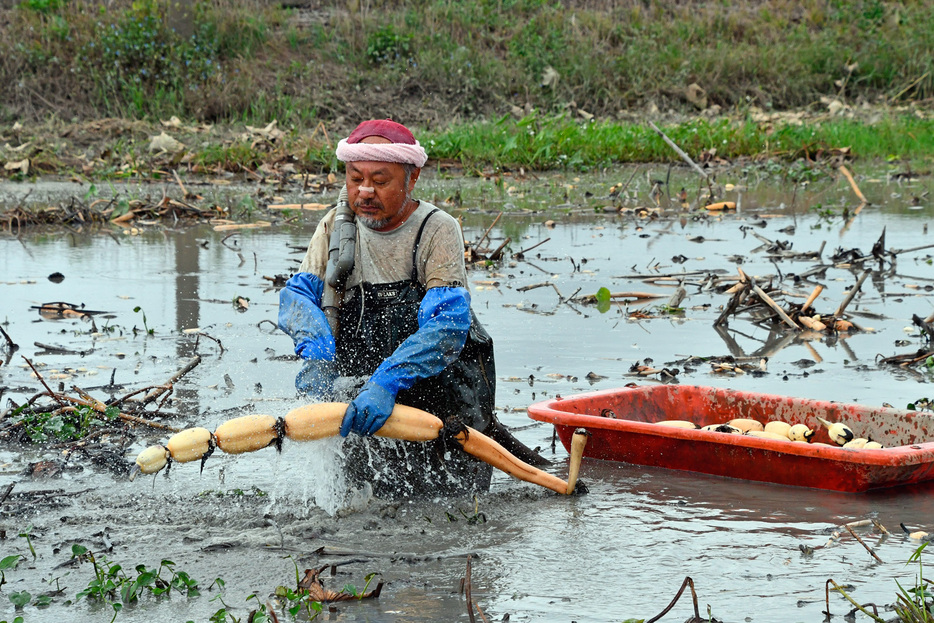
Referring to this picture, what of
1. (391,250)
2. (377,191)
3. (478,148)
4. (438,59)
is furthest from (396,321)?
(438,59)

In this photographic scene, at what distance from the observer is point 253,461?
4.39 metres

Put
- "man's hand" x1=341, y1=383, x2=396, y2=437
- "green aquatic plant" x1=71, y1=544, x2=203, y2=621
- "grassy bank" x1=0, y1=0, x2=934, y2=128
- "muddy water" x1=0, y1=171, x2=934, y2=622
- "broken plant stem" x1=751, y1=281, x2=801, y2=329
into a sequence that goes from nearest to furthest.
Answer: "green aquatic plant" x1=71, y1=544, x2=203, y2=621 → "muddy water" x1=0, y1=171, x2=934, y2=622 → "man's hand" x1=341, y1=383, x2=396, y2=437 → "broken plant stem" x1=751, y1=281, x2=801, y2=329 → "grassy bank" x1=0, y1=0, x2=934, y2=128

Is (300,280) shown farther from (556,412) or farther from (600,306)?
(600,306)

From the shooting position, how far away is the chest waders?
396 cm

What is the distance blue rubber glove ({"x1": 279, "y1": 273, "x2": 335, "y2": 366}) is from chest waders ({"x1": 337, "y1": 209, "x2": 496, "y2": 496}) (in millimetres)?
196

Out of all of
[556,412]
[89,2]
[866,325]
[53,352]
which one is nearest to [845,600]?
[556,412]

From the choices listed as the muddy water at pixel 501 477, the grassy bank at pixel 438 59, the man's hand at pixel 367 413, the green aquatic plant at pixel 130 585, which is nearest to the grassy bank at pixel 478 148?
the grassy bank at pixel 438 59

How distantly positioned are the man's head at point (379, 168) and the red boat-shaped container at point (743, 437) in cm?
102

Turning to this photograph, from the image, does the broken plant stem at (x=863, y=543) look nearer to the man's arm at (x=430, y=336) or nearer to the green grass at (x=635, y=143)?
the man's arm at (x=430, y=336)

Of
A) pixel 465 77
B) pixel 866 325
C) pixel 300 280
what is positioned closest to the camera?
pixel 300 280

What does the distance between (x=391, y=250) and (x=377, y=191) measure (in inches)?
8.7

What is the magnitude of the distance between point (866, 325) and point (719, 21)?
15.6 meters

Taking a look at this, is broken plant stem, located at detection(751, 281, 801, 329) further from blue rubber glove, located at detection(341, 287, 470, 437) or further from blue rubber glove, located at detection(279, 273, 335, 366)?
blue rubber glove, located at detection(279, 273, 335, 366)

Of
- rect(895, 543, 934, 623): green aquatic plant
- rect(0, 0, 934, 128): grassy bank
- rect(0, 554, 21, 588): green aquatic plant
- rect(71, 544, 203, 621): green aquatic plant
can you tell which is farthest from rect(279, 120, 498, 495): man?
rect(0, 0, 934, 128): grassy bank
